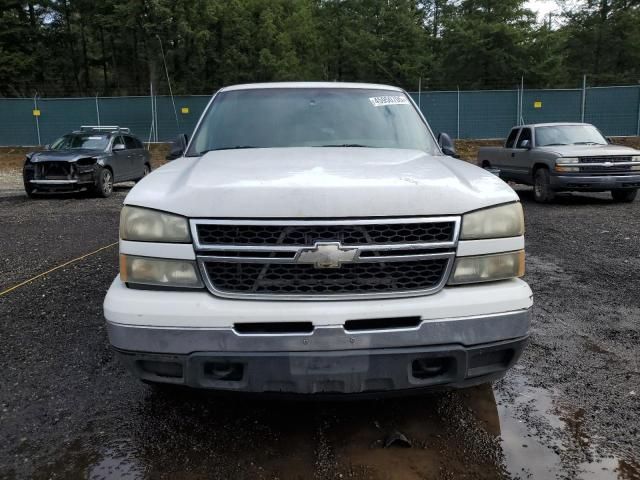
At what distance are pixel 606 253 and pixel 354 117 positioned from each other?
4.39 metres

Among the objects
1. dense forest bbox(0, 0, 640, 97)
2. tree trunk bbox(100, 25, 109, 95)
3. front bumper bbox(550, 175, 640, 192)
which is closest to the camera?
front bumper bbox(550, 175, 640, 192)

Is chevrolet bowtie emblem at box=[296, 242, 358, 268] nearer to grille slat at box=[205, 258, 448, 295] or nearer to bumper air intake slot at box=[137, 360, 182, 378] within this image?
grille slat at box=[205, 258, 448, 295]

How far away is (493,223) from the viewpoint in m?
2.54

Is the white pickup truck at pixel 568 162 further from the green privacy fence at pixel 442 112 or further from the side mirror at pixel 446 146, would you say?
the green privacy fence at pixel 442 112

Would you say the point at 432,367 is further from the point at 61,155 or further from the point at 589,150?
the point at 61,155

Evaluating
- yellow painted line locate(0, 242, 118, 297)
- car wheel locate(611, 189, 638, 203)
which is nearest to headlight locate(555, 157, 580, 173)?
car wheel locate(611, 189, 638, 203)

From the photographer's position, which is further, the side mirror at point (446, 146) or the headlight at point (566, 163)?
the headlight at point (566, 163)

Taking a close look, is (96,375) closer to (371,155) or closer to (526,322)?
(371,155)

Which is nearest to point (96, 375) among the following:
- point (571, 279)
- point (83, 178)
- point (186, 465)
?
point (186, 465)

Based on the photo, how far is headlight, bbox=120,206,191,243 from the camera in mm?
2424

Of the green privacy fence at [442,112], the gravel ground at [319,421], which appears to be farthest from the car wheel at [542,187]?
the green privacy fence at [442,112]

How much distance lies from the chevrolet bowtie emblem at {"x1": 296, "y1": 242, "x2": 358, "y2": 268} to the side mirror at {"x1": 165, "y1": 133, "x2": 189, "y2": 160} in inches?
82.0

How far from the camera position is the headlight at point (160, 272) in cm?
242

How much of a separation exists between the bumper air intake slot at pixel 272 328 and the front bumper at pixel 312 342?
19 mm
